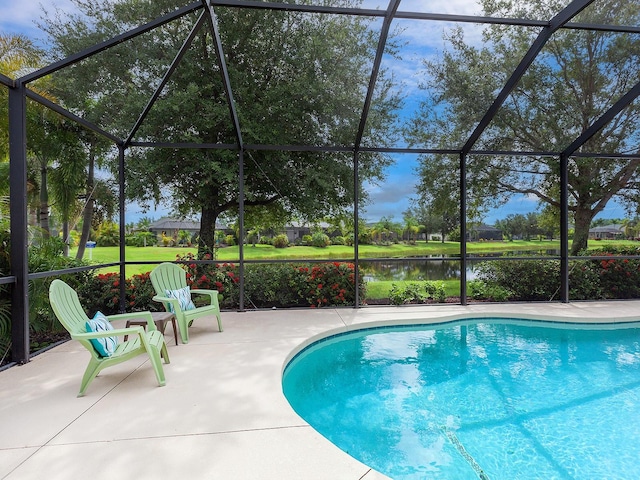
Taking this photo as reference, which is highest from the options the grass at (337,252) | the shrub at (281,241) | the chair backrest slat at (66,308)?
the shrub at (281,241)

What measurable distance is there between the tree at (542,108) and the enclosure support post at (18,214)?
5694 millimetres

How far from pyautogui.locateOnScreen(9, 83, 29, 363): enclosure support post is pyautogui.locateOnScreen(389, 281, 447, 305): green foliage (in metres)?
5.63

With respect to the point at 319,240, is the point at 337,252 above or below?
below

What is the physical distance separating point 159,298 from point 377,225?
4656 millimetres

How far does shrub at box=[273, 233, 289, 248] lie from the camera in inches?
278

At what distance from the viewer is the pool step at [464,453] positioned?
89.9 inches

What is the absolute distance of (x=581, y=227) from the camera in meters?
7.70

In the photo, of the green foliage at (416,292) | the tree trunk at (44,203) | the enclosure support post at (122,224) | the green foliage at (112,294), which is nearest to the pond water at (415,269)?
the green foliage at (416,292)

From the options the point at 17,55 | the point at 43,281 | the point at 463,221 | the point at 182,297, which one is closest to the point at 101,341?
the point at 182,297

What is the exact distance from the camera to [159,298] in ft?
14.1

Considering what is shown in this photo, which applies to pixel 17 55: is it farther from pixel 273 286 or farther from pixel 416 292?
pixel 416 292

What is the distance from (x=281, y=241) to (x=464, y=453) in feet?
16.9

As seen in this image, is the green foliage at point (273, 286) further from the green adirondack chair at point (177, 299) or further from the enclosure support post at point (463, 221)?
the enclosure support post at point (463, 221)

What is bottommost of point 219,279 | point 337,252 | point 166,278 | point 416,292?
point 416,292
